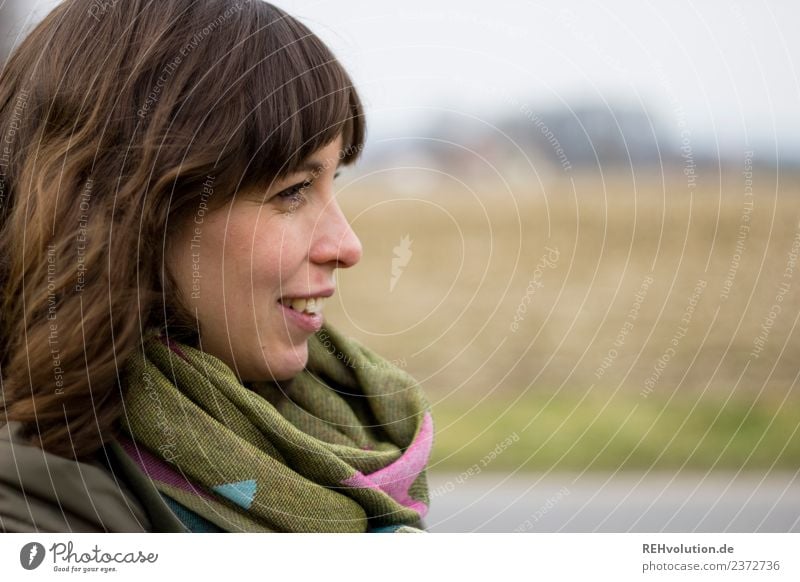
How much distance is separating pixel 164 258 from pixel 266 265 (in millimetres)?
108

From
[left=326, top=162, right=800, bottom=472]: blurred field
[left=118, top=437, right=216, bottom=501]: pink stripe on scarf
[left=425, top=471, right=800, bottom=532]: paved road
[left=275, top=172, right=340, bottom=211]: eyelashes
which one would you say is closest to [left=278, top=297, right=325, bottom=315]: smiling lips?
[left=275, top=172, right=340, bottom=211]: eyelashes

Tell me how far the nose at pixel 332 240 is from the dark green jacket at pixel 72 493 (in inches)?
11.6

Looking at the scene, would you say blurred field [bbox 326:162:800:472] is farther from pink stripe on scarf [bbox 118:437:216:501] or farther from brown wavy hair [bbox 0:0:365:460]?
pink stripe on scarf [bbox 118:437:216:501]

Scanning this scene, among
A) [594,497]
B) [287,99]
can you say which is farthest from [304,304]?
[594,497]

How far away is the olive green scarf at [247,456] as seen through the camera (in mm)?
920

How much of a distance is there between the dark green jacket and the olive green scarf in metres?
0.02

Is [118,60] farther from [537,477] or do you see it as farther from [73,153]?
[537,477]

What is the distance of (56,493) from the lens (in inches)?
34.9

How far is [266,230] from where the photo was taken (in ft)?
3.14

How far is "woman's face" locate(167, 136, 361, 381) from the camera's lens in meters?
0.95

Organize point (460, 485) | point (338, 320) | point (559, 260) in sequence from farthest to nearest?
point (559, 260), point (338, 320), point (460, 485)

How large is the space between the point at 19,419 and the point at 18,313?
0.12 metres

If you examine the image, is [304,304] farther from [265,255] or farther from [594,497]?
[594,497]
